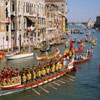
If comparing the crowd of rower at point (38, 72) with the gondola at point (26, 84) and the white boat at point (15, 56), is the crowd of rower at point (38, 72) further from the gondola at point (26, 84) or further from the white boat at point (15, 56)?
the white boat at point (15, 56)

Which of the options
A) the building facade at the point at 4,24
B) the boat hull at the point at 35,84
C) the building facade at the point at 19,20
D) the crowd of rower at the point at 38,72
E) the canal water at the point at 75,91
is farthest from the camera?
the building facade at the point at 19,20

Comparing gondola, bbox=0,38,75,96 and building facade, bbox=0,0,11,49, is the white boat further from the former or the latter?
gondola, bbox=0,38,75,96

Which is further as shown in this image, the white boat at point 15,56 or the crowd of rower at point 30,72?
the white boat at point 15,56

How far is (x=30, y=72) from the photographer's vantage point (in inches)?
789

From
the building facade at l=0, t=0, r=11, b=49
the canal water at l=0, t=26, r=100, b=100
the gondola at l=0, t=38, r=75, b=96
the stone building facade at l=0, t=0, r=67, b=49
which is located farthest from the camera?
the stone building facade at l=0, t=0, r=67, b=49

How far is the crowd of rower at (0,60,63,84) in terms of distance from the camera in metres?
18.1

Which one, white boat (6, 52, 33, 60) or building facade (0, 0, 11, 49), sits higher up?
building facade (0, 0, 11, 49)

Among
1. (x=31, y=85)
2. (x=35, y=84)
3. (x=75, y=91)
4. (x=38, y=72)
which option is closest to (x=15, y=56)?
(x=38, y=72)

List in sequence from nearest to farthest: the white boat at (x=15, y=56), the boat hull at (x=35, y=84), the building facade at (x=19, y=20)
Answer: the boat hull at (x=35, y=84) → the white boat at (x=15, y=56) → the building facade at (x=19, y=20)

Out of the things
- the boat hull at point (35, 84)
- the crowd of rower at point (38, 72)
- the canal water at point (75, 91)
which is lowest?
the canal water at point (75, 91)

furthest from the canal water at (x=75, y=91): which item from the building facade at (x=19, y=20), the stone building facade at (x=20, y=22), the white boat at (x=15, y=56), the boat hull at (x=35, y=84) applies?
the building facade at (x=19, y=20)

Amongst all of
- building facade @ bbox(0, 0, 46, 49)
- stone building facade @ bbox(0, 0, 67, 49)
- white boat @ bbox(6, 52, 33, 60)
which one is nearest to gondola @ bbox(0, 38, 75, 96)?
white boat @ bbox(6, 52, 33, 60)

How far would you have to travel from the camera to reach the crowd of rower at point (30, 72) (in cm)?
1814

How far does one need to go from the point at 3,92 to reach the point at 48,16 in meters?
44.0
